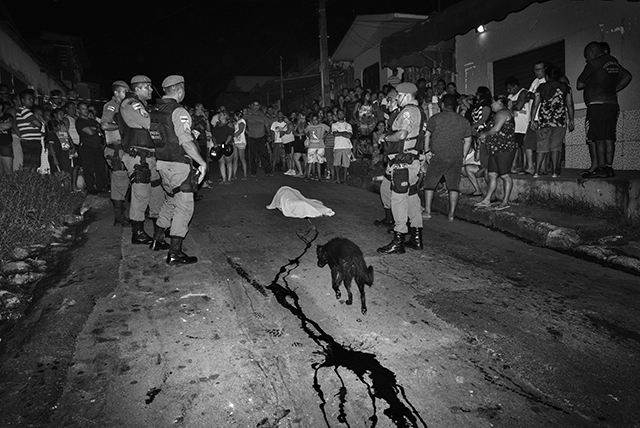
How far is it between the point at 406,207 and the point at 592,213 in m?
3.12

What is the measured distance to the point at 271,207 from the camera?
7719mm

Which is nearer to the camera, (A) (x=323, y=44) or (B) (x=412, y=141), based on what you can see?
(B) (x=412, y=141)

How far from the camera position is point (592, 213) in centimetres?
635

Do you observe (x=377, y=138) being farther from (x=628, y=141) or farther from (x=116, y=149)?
(x=116, y=149)

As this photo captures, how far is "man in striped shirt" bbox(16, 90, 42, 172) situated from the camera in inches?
332

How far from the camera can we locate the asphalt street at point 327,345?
240cm

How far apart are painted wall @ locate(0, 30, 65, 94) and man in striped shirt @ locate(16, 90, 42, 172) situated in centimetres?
637

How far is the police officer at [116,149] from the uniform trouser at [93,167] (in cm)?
315

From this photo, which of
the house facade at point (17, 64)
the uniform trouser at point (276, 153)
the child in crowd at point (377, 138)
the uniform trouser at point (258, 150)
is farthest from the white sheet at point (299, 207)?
the house facade at point (17, 64)

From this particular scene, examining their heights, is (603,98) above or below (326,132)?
below

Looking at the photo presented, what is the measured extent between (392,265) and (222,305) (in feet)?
6.32

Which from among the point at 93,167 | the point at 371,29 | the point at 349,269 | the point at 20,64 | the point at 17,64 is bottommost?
the point at 349,269

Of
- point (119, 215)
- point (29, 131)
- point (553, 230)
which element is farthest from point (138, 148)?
point (553, 230)

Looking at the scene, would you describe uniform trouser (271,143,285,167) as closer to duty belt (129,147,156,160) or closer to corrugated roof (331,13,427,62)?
corrugated roof (331,13,427,62)
